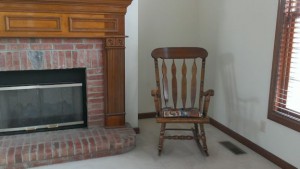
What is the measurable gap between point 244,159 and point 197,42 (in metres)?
1.69

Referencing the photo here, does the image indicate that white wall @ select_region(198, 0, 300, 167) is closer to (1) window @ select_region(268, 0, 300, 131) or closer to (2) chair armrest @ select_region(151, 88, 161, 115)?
(1) window @ select_region(268, 0, 300, 131)

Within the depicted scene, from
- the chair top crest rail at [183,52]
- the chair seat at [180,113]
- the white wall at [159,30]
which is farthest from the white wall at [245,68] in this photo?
the chair seat at [180,113]

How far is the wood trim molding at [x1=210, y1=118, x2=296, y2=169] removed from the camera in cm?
233

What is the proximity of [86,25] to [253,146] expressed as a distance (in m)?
2.02

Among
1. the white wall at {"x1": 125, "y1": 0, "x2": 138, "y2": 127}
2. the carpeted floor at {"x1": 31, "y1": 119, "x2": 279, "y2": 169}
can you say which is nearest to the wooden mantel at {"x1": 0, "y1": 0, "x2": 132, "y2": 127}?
the white wall at {"x1": 125, "y1": 0, "x2": 138, "y2": 127}

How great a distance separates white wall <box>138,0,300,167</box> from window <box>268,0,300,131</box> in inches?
3.4

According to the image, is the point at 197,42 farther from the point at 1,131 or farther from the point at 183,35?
the point at 1,131

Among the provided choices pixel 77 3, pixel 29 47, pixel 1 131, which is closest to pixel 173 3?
pixel 77 3

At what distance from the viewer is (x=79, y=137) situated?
260 centimetres

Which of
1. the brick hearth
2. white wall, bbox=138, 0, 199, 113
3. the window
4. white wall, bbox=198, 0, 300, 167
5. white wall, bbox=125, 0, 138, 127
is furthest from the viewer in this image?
white wall, bbox=138, 0, 199, 113

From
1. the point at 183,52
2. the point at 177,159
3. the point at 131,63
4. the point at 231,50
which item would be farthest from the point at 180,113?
the point at 231,50

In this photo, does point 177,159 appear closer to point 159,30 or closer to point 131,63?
point 131,63

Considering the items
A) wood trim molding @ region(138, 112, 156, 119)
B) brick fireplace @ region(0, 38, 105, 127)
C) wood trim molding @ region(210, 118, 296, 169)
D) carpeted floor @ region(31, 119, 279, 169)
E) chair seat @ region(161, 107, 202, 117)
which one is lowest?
carpeted floor @ region(31, 119, 279, 169)

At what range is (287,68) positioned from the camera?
2.28 meters
